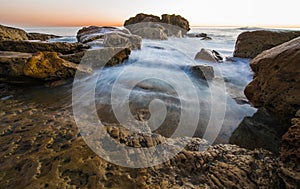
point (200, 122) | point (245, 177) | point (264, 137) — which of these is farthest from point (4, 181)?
point (264, 137)

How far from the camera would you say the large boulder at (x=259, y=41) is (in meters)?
8.38

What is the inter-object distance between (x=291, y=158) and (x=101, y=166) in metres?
1.84

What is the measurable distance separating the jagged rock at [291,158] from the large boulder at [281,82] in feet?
1.94

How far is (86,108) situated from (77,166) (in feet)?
5.10

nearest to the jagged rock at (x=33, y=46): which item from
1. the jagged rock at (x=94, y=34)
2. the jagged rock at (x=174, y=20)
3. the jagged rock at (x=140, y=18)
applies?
the jagged rock at (x=94, y=34)

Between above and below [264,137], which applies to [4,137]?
above

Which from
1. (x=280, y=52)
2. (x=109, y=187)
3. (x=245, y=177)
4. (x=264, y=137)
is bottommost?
(x=264, y=137)

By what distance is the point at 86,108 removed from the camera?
3010mm

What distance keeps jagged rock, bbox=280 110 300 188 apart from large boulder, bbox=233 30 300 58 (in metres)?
8.48

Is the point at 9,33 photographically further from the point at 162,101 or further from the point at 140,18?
the point at 140,18

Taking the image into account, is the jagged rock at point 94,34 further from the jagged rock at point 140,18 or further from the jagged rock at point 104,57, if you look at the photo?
the jagged rock at point 140,18

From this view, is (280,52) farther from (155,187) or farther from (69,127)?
(69,127)

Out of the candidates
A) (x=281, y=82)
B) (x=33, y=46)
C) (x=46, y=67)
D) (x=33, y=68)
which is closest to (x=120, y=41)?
(x=33, y=46)

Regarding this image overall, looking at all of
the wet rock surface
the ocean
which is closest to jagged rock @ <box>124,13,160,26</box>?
the ocean
